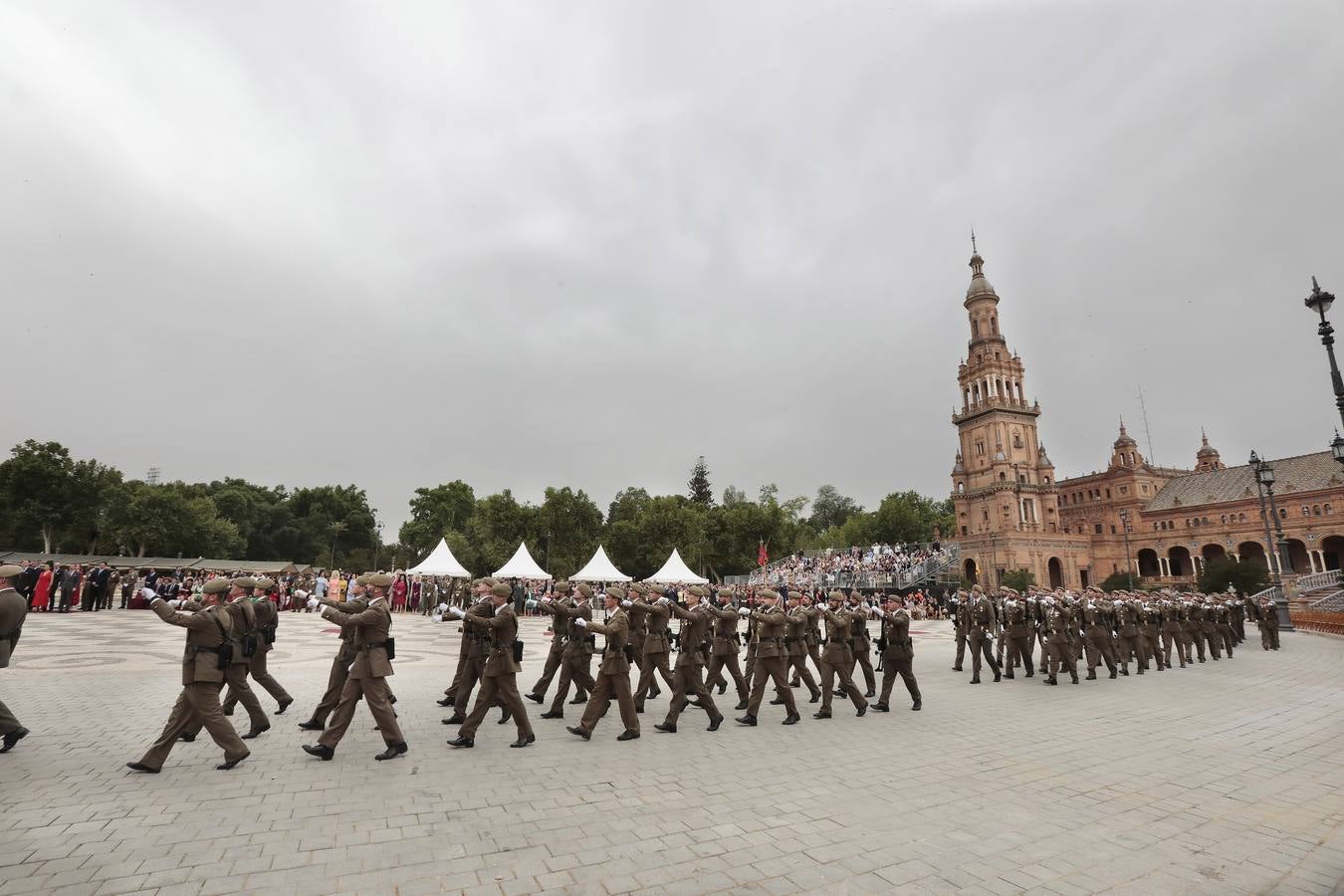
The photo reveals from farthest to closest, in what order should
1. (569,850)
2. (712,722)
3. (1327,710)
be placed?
(1327,710), (712,722), (569,850)

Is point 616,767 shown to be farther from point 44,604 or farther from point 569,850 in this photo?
point 44,604

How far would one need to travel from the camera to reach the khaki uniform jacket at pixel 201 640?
6.40 metres

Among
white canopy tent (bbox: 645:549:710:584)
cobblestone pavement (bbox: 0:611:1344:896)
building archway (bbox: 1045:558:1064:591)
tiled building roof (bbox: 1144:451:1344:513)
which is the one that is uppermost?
tiled building roof (bbox: 1144:451:1344:513)

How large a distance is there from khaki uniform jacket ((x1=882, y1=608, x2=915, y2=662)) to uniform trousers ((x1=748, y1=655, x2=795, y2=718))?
2.09 meters

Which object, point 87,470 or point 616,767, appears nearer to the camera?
point 616,767

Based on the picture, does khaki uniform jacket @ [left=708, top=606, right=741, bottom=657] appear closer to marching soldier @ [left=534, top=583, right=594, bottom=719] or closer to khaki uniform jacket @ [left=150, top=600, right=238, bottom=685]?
marching soldier @ [left=534, top=583, right=594, bottom=719]

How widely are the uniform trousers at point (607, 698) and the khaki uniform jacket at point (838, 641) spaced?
354 centimetres

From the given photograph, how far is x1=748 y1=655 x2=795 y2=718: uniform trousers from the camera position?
369 inches

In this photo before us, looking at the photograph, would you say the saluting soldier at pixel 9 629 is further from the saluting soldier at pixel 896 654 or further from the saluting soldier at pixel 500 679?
the saluting soldier at pixel 896 654

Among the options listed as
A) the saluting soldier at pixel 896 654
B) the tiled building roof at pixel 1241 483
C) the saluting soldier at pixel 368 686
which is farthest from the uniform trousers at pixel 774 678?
the tiled building roof at pixel 1241 483

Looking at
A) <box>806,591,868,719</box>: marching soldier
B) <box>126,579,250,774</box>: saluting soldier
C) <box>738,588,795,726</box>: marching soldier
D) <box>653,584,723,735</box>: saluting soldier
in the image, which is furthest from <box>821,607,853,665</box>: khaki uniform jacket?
<box>126,579,250,774</box>: saluting soldier

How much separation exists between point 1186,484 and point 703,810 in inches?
3598

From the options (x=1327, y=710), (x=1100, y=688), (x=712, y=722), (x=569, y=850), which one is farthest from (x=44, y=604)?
(x=1327, y=710)

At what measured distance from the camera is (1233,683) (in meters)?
13.2
